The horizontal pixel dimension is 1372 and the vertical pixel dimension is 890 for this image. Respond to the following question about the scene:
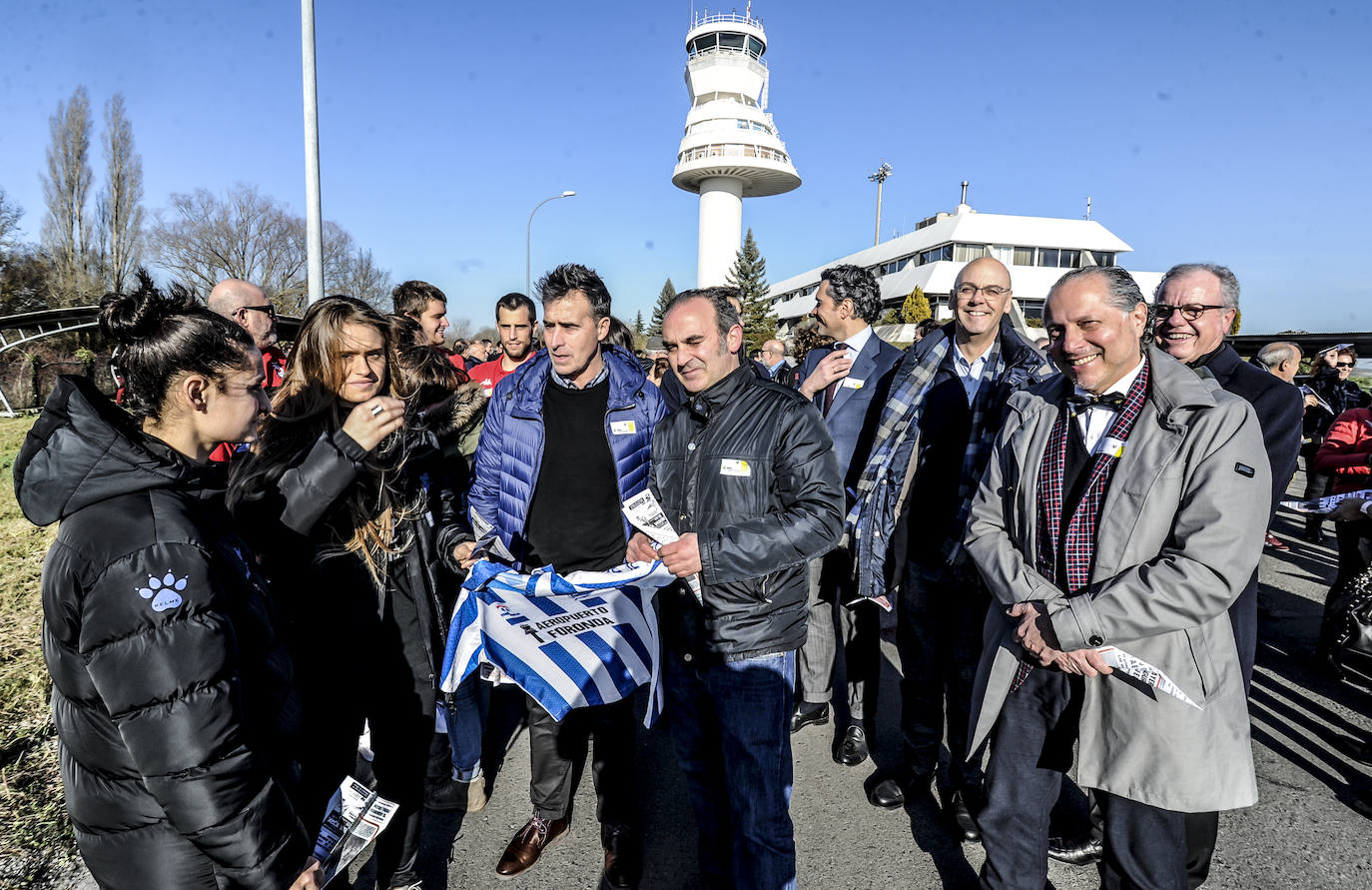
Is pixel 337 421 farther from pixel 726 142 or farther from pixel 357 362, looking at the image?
pixel 726 142

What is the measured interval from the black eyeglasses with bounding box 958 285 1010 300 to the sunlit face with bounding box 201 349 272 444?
316cm

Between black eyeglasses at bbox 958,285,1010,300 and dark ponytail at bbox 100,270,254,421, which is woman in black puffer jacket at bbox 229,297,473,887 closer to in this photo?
dark ponytail at bbox 100,270,254,421

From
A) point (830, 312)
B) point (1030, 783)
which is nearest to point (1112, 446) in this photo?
point (1030, 783)

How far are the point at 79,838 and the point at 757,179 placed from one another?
54.8 metres

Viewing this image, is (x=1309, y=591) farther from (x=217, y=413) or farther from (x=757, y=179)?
(x=757, y=179)

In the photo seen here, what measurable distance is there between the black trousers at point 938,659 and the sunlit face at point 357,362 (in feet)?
8.98

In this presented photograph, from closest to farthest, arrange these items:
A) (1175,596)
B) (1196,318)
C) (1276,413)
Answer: (1175,596) → (1276,413) → (1196,318)

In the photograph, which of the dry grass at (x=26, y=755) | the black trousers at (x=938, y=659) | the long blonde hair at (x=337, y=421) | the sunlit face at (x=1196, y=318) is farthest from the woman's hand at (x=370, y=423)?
the sunlit face at (x=1196, y=318)

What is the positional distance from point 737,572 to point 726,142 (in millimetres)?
52363

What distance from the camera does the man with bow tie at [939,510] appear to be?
3.45 m

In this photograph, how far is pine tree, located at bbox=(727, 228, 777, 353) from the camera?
49469 mm

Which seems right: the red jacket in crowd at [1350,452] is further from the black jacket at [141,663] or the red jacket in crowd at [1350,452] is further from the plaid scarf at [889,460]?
the black jacket at [141,663]

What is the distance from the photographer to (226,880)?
1.69 meters

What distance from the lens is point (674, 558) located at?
246 centimetres
